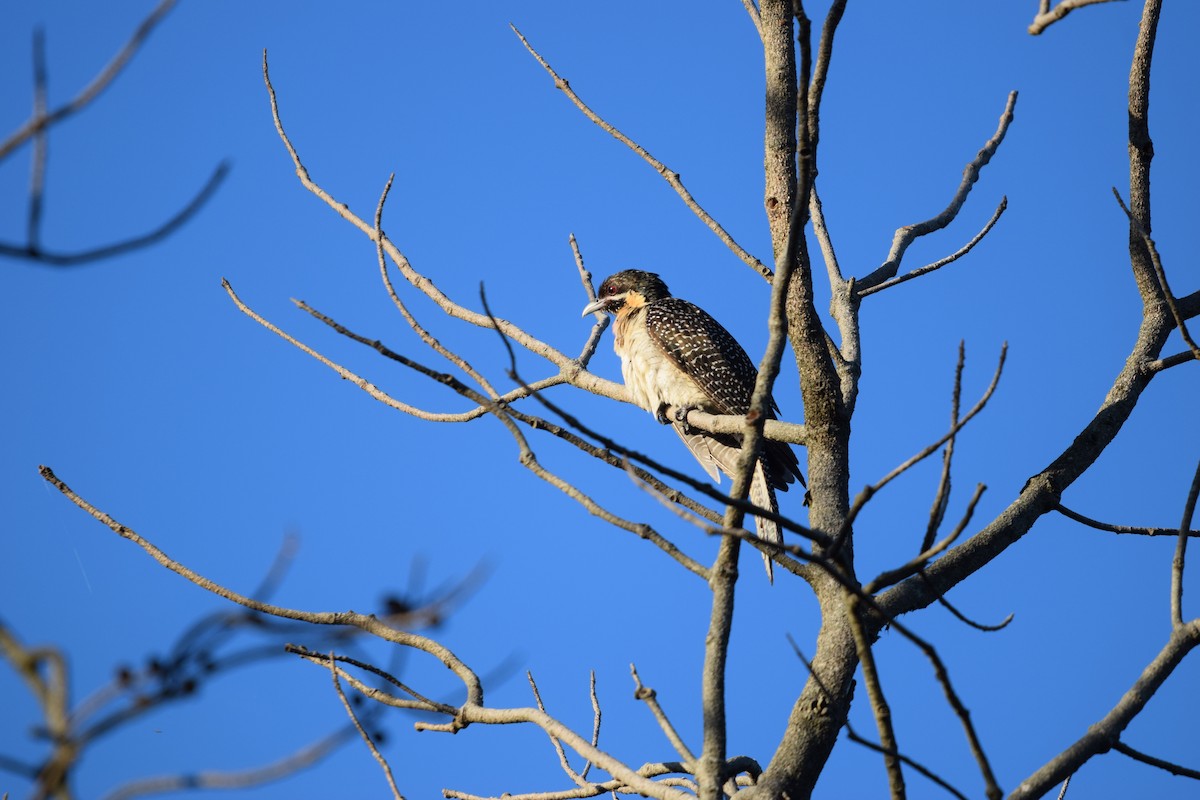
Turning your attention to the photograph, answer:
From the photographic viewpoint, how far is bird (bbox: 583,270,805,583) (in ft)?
23.3

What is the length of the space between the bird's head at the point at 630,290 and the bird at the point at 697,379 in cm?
47

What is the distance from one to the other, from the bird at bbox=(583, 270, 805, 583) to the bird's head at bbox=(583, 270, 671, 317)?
0.47 metres

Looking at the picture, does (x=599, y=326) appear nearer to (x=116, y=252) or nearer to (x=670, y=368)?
(x=670, y=368)

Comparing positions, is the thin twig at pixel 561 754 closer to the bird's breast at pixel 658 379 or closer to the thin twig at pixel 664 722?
the thin twig at pixel 664 722

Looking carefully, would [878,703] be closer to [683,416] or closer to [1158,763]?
[1158,763]

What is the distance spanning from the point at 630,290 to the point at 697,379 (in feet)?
4.51

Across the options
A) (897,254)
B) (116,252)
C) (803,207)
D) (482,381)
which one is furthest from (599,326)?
(116,252)

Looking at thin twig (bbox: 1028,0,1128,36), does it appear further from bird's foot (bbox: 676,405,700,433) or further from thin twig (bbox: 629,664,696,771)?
bird's foot (bbox: 676,405,700,433)

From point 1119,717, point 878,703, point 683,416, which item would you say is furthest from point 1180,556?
point 683,416

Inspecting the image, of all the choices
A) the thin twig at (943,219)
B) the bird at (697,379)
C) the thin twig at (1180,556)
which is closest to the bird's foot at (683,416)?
the bird at (697,379)

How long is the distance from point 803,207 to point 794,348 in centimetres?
143

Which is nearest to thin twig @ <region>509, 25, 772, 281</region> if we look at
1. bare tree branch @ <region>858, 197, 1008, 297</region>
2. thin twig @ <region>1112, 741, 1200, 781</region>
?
bare tree branch @ <region>858, 197, 1008, 297</region>

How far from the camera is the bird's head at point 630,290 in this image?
843 cm

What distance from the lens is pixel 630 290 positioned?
8.48 meters
